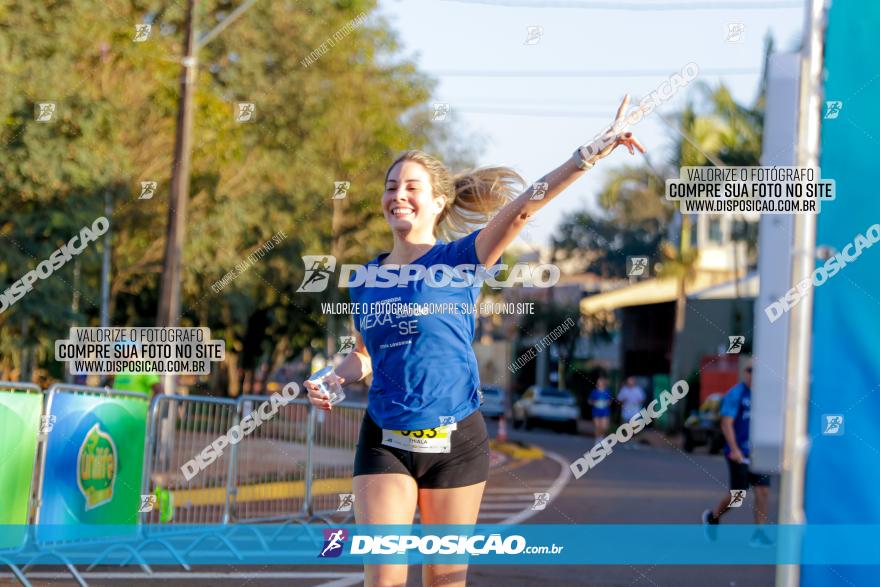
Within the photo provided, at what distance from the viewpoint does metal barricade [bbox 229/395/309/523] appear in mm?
11281

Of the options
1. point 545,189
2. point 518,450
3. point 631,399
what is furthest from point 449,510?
point 631,399

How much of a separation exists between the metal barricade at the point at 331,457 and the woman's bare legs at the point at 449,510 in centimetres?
685

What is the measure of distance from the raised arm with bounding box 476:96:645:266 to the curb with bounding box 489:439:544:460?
2281 cm

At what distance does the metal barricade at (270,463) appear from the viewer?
1128 cm

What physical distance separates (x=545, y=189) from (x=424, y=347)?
2.59 ft

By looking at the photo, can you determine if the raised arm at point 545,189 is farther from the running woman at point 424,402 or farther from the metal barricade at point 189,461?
the metal barricade at point 189,461

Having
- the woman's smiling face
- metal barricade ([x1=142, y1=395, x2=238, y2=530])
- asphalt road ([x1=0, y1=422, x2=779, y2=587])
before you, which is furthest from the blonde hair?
metal barricade ([x1=142, y1=395, x2=238, y2=530])

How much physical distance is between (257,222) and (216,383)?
14868mm

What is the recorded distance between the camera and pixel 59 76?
76.4 feet

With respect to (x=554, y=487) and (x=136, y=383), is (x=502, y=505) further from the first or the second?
(x=136, y=383)

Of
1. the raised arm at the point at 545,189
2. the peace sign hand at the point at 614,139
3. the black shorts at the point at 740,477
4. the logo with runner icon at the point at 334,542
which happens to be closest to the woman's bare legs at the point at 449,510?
the raised arm at the point at 545,189

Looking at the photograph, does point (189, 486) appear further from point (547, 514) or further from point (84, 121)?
point (84, 121)

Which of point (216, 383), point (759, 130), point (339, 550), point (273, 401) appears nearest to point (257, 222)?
point (759, 130)

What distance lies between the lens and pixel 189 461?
10.7 m
